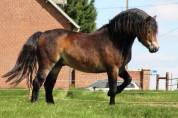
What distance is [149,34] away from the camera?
15.1 metres

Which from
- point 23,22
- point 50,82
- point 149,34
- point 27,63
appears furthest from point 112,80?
point 23,22

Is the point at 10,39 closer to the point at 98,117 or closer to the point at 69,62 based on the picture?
the point at 69,62

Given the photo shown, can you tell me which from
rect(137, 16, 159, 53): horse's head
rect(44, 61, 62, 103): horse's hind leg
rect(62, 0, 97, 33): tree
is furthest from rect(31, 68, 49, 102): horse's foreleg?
rect(62, 0, 97, 33): tree

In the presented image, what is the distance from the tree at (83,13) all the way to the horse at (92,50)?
143 ft

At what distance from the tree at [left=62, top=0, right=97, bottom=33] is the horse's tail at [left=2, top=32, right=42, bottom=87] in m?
43.4

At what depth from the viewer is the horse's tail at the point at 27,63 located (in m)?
15.9

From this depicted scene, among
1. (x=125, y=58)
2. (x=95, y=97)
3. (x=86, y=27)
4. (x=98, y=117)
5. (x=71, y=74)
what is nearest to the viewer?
(x=98, y=117)

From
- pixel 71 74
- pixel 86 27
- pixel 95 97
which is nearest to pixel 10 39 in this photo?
pixel 71 74

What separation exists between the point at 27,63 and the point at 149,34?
3158mm

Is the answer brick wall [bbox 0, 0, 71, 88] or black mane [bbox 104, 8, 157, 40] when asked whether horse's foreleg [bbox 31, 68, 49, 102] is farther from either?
brick wall [bbox 0, 0, 71, 88]

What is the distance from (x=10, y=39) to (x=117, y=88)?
3134 centimetres

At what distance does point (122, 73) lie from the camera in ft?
51.8

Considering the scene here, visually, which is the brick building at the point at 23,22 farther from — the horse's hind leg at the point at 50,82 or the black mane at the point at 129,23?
the black mane at the point at 129,23

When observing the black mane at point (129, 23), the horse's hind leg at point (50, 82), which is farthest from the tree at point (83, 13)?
the black mane at point (129, 23)
